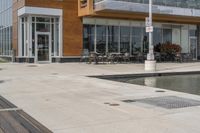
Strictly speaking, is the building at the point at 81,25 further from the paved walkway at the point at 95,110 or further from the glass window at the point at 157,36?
the paved walkway at the point at 95,110

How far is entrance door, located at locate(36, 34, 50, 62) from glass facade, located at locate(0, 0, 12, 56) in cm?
586

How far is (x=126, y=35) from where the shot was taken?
34062mm

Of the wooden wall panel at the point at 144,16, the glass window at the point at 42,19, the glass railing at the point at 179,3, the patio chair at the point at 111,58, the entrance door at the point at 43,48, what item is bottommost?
the patio chair at the point at 111,58

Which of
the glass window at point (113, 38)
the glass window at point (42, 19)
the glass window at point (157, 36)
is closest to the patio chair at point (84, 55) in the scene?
the glass window at point (113, 38)

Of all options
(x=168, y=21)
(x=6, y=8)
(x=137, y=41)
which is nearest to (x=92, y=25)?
(x=137, y=41)

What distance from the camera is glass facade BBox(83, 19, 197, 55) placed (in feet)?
106

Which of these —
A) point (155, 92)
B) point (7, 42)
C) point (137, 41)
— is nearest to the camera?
point (155, 92)

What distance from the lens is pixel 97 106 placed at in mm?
11055

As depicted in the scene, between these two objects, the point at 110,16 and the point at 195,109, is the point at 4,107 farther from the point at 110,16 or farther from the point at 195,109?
the point at 110,16

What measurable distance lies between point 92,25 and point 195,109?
72.9 feet

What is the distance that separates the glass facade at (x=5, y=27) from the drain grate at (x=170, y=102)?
25278 millimetres

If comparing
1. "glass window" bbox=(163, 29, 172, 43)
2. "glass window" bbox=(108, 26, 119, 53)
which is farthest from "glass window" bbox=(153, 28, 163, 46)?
"glass window" bbox=(108, 26, 119, 53)

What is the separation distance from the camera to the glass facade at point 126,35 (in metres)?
32.4

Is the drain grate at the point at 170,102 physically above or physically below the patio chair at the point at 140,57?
below
